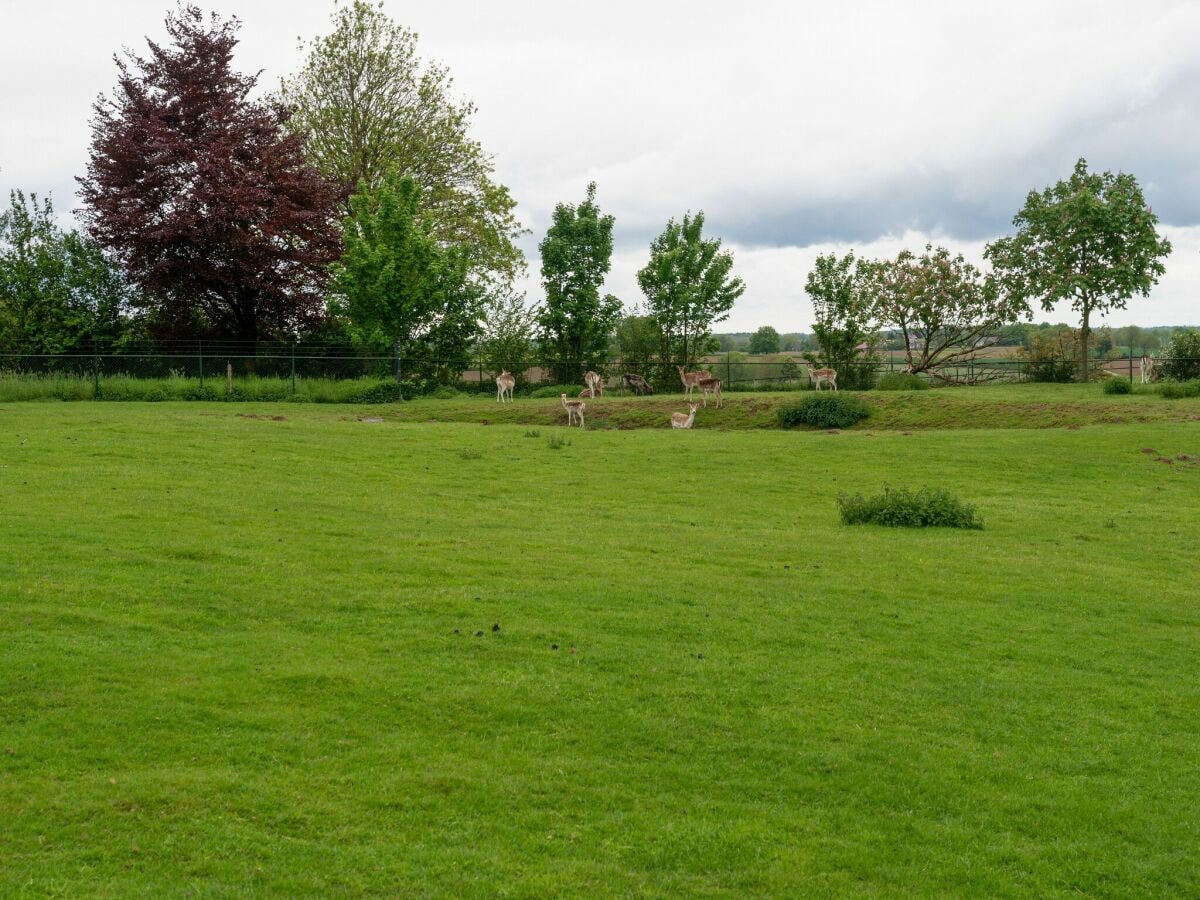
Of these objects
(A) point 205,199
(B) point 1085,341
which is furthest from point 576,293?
(B) point 1085,341

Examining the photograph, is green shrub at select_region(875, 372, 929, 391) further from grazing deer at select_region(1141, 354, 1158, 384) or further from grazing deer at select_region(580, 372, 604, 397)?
grazing deer at select_region(1141, 354, 1158, 384)

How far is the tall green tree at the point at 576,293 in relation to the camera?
173ft

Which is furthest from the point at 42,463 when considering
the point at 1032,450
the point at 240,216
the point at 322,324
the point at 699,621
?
the point at 322,324

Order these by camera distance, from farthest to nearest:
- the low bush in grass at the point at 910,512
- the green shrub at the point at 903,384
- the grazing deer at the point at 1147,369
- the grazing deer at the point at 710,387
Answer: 1. the grazing deer at the point at 1147,369
2. the green shrub at the point at 903,384
3. the grazing deer at the point at 710,387
4. the low bush in grass at the point at 910,512

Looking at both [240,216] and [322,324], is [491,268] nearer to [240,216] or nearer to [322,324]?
[322,324]

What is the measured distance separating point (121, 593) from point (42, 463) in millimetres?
9552

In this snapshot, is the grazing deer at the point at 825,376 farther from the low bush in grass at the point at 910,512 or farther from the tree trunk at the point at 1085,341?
the low bush in grass at the point at 910,512

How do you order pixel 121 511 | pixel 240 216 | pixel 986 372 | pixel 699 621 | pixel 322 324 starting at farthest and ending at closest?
1. pixel 986 372
2. pixel 322 324
3. pixel 240 216
4. pixel 121 511
5. pixel 699 621

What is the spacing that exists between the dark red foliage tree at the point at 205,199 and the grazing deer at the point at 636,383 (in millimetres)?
15251

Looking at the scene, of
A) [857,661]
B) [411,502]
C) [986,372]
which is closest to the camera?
[857,661]

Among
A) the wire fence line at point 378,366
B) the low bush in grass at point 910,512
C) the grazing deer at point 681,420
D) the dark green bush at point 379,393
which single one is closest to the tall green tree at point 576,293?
the wire fence line at point 378,366

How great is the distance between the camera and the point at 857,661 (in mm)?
9969

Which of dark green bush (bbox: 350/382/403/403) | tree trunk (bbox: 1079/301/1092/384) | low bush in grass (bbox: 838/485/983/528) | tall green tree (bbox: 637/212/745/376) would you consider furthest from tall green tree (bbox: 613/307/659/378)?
low bush in grass (bbox: 838/485/983/528)

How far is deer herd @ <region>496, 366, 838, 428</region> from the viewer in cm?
3550
